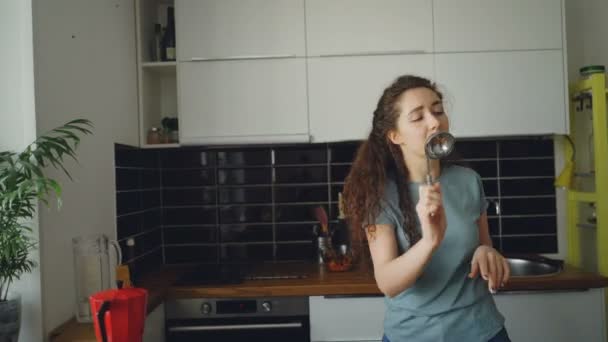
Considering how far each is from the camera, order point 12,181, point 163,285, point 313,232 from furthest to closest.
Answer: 1. point 313,232
2. point 163,285
3. point 12,181

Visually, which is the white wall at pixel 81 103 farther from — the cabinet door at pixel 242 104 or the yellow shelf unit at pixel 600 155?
the yellow shelf unit at pixel 600 155

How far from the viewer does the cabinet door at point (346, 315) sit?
189 centimetres

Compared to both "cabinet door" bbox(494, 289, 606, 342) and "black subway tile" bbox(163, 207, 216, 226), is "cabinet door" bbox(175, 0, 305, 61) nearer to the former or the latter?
"black subway tile" bbox(163, 207, 216, 226)

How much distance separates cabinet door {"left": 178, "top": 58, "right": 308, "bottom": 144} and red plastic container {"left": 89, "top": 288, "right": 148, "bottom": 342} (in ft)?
3.06

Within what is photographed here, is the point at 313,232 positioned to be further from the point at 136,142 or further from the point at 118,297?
the point at 118,297

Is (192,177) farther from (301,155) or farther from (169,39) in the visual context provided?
(169,39)

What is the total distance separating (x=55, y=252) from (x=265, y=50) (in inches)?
45.5

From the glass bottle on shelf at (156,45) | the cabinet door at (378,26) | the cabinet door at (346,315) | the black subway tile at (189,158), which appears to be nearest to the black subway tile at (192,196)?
the black subway tile at (189,158)

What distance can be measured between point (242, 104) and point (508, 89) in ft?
3.75

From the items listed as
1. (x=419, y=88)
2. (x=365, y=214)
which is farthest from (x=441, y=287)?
(x=419, y=88)

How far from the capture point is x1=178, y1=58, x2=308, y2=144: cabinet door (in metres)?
2.07

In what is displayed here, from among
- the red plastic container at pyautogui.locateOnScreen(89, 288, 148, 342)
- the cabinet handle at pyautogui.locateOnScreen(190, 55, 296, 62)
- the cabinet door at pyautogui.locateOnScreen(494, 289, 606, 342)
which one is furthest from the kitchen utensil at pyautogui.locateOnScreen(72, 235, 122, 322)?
the cabinet door at pyautogui.locateOnScreen(494, 289, 606, 342)

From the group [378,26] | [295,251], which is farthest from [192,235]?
[378,26]

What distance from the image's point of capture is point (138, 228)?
217cm
